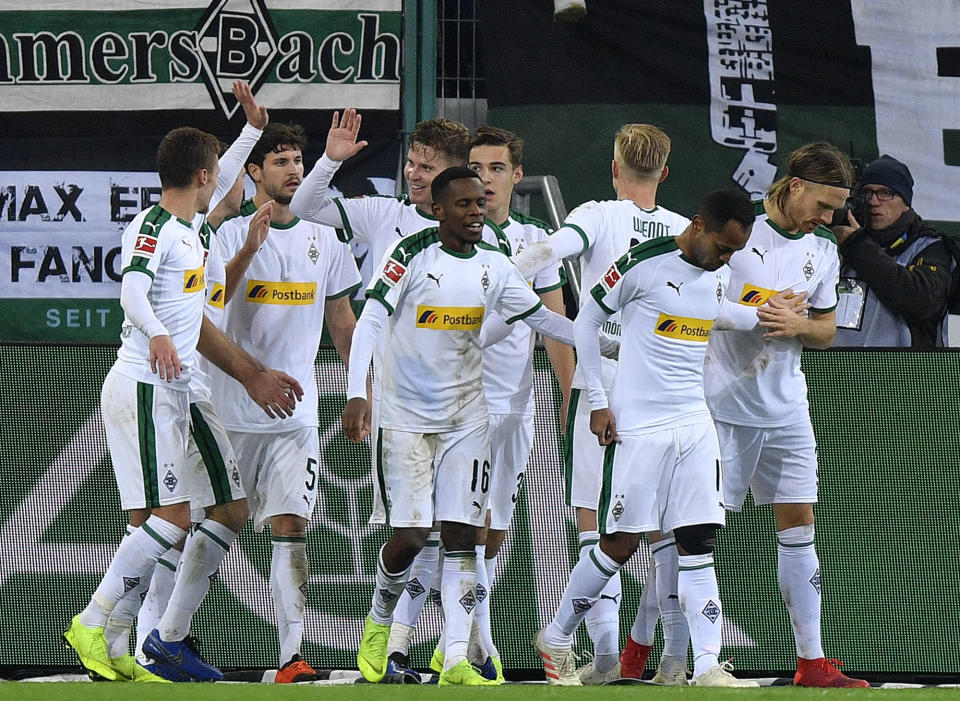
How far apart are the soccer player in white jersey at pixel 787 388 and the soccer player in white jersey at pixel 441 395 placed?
1020 mm

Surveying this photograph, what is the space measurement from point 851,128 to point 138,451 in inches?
248

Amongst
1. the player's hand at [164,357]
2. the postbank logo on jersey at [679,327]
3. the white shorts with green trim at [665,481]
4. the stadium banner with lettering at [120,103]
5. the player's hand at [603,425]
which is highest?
the stadium banner with lettering at [120,103]

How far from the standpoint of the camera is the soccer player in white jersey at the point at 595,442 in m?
6.72

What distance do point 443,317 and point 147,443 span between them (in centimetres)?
132

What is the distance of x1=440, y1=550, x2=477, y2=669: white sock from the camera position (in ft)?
20.6

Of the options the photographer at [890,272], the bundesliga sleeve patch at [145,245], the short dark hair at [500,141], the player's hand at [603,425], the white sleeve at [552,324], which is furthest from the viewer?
the photographer at [890,272]

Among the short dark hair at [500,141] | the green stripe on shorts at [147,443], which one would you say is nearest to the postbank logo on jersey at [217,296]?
the green stripe on shorts at [147,443]

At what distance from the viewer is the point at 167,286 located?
6.45 metres

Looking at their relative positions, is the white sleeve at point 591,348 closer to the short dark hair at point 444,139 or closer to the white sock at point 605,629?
the white sock at point 605,629

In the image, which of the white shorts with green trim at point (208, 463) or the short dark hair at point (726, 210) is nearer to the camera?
the short dark hair at point (726, 210)

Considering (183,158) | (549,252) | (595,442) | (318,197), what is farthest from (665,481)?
(183,158)

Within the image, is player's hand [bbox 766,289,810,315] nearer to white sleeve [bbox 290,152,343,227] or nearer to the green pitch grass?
the green pitch grass

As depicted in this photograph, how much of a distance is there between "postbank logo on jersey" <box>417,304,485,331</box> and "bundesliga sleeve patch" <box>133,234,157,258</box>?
1.11 m

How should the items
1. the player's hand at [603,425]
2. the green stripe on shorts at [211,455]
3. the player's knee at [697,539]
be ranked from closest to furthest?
the player's knee at [697,539] < the player's hand at [603,425] < the green stripe on shorts at [211,455]
